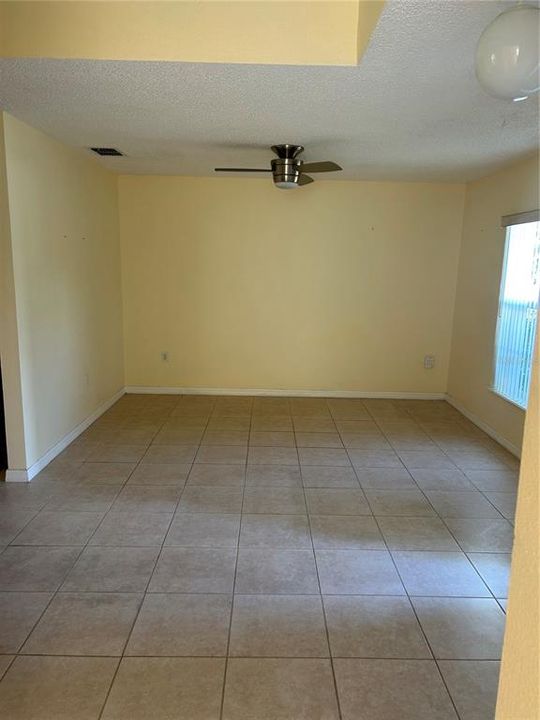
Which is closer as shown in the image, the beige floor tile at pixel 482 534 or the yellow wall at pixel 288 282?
the beige floor tile at pixel 482 534

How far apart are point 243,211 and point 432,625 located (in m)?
4.06

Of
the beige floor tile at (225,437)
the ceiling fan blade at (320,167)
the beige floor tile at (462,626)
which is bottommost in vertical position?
the beige floor tile at (462,626)

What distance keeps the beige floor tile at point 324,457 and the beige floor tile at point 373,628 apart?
1.49 meters

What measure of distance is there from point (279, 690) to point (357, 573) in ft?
2.50

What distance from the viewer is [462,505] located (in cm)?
303

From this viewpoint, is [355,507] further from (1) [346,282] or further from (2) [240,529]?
(1) [346,282]

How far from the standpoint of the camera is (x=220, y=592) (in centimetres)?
217

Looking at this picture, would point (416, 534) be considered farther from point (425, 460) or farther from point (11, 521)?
point (11, 521)

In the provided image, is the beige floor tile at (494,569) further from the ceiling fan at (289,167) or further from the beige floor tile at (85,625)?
the ceiling fan at (289,167)

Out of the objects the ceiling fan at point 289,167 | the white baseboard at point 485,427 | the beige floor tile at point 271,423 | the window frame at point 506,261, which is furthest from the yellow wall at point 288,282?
the ceiling fan at point 289,167

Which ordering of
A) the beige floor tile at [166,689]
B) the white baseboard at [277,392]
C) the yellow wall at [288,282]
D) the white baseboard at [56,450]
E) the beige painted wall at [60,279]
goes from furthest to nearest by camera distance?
the white baseboard at [277,392], the yellow wall at [288,282], the white baseboard at [56,450], the beige painted wall at [60,279], the beige floor tile at [166,689]

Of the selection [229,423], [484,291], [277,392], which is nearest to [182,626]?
[229,423]

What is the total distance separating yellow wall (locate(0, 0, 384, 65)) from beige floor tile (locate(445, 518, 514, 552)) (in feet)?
7.96

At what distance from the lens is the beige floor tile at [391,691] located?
63.3 inches
